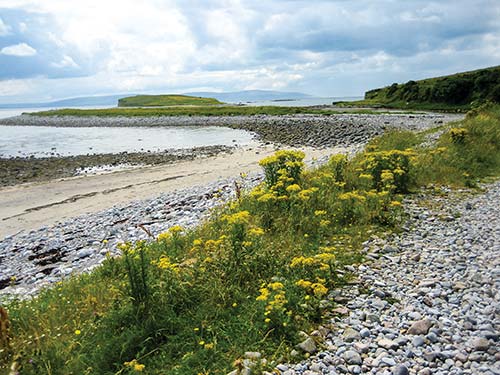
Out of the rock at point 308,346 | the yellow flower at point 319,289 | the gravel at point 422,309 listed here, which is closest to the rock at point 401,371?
the gravel at point 422,309

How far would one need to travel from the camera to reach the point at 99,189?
1988cm

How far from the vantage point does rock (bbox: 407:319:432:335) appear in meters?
4.99

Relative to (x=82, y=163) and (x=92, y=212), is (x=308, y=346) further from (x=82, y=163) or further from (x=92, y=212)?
(x=82, y=163)

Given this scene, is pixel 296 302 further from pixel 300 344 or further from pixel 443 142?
pixel 443 142

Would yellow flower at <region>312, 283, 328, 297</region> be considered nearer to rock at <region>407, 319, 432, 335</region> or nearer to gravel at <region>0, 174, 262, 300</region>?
rock at <region>407, 319, 432, 335</region>

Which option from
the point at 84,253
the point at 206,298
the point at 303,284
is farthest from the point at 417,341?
the point at 84,253

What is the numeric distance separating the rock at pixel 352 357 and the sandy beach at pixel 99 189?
13.1 m

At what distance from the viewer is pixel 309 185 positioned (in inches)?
407

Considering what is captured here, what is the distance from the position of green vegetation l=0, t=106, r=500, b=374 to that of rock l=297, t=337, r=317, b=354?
168 millimetres

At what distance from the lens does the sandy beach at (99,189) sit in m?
16.0

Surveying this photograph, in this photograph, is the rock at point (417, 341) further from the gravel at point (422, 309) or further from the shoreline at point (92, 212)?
the shoreline at point (92, 212)

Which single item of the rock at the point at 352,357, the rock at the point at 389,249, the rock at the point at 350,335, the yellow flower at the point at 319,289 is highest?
the yellow flower at the point at 319,289

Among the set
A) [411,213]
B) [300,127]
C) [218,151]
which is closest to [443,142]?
[411,213]

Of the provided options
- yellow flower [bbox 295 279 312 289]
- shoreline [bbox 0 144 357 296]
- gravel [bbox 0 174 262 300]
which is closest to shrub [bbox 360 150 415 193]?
shoreline [bbox 0 144 357 296]
